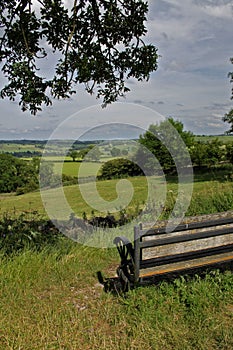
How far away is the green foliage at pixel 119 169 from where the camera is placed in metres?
19.9

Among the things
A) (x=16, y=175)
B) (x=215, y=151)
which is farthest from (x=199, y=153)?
(x=16, y=175)

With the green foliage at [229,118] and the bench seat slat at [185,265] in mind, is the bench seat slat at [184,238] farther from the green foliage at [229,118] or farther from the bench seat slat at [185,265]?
the green foliage at [229,118]

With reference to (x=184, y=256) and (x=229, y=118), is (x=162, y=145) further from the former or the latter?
(x=184, y=256)

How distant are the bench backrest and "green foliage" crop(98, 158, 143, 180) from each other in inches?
608

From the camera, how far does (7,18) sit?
13.8 ft

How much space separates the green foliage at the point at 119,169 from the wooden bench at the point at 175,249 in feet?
50.7

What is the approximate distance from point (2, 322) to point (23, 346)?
45 centimetres

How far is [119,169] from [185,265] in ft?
55.5

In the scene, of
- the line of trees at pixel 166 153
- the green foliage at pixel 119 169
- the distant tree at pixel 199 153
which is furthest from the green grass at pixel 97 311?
the distant tree at pixel 199 153

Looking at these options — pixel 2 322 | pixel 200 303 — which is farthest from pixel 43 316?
pixel 200 303

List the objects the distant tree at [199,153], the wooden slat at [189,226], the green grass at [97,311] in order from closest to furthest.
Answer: the green grass at [97,311] → the wooden slat at [189,226] → the distant tree at [199,153]

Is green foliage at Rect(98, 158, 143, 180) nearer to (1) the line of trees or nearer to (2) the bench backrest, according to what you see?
(1) the line of trees

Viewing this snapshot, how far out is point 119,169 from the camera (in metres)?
20.6

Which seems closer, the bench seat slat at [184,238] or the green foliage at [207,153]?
the bench seat slat at [184,238]
